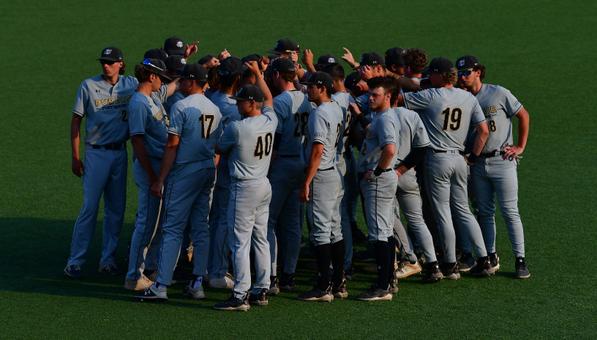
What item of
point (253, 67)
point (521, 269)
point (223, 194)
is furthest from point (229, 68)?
point (521, 269)

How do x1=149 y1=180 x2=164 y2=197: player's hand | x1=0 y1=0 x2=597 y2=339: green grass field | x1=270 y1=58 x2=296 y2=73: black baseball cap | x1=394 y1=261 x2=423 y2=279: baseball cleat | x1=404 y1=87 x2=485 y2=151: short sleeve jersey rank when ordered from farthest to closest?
1. x1=394 y1=261 x2=423 y2=279: baseball cleat
2. x1=404 y1=87 x2=485 y2=151: short sleeve jersey
3. x1=270 y1=58 x2=296 y2=73: black baseball cap
4. x1=149 y1=180 x2=164 y2=197: player's hand
5. x1=0 y1=0 x2=597 y2=339: green grass field

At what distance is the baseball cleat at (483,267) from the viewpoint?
8.65 metres

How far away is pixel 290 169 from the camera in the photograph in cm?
823

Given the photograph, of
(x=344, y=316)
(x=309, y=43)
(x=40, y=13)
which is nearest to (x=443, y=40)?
(x=309, y=43)

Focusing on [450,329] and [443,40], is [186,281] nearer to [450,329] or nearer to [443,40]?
[450,329]

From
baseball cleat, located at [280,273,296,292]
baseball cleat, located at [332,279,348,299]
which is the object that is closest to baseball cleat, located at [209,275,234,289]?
baseball cleat, located at [280,273,296,292]

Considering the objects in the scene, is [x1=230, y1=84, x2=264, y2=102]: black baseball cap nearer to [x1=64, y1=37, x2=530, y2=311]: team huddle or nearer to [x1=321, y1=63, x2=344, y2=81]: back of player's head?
[x1=64, y1=37, x2=530, y2=311]: team huddle

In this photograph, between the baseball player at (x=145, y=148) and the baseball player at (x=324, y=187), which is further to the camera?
the baseball player at (x=145, y=148)

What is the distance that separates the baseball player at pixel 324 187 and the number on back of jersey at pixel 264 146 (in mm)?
319

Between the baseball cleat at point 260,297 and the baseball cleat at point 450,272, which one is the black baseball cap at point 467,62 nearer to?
the baseball cleat at point 450,272

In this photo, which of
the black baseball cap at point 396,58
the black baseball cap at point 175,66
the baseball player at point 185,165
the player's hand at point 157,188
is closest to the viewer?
the baseball player at point 185,165

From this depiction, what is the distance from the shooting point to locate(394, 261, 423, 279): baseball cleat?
8703 millimetres

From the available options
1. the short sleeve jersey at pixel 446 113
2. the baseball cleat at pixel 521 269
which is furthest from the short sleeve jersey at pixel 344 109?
the baseball cleat at pixel 521 269

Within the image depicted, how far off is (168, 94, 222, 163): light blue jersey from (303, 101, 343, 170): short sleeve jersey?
75cm
